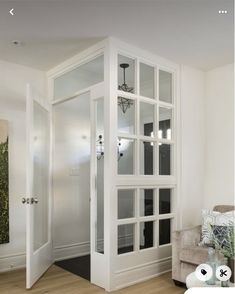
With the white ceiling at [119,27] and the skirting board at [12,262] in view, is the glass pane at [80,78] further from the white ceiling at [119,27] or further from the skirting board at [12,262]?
the skirting board at [12,262]

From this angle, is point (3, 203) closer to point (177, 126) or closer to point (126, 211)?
point (126, 211)

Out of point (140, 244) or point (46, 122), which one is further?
point (46, 122)

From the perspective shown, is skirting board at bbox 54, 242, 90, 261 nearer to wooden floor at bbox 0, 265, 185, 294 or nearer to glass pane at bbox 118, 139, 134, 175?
wooden floor at bbox 0, 265, 185, 294

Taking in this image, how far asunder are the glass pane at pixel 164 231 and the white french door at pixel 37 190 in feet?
4.83

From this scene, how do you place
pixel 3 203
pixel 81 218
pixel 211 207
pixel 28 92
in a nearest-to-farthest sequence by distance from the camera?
pixel 28 92, pixel 3 203, pixel 211 207, pixel 81 218

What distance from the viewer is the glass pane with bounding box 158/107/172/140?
3951 millimetres

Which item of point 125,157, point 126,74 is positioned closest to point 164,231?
point 125,157

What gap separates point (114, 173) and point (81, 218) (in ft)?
5.71

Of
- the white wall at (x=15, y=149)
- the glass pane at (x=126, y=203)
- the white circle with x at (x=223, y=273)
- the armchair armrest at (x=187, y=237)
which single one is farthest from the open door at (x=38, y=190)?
the white circle with x at (x=223, y=273)

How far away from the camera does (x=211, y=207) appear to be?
4262 mm

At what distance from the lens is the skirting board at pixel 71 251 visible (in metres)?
4.39

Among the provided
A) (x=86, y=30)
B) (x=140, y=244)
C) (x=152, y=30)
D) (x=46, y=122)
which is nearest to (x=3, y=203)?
(x=46, y=122)

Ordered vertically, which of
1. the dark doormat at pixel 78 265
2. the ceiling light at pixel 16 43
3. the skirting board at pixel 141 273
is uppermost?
the ceiling light at pixel 16 43

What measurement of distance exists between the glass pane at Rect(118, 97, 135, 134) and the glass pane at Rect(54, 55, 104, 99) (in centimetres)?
37
